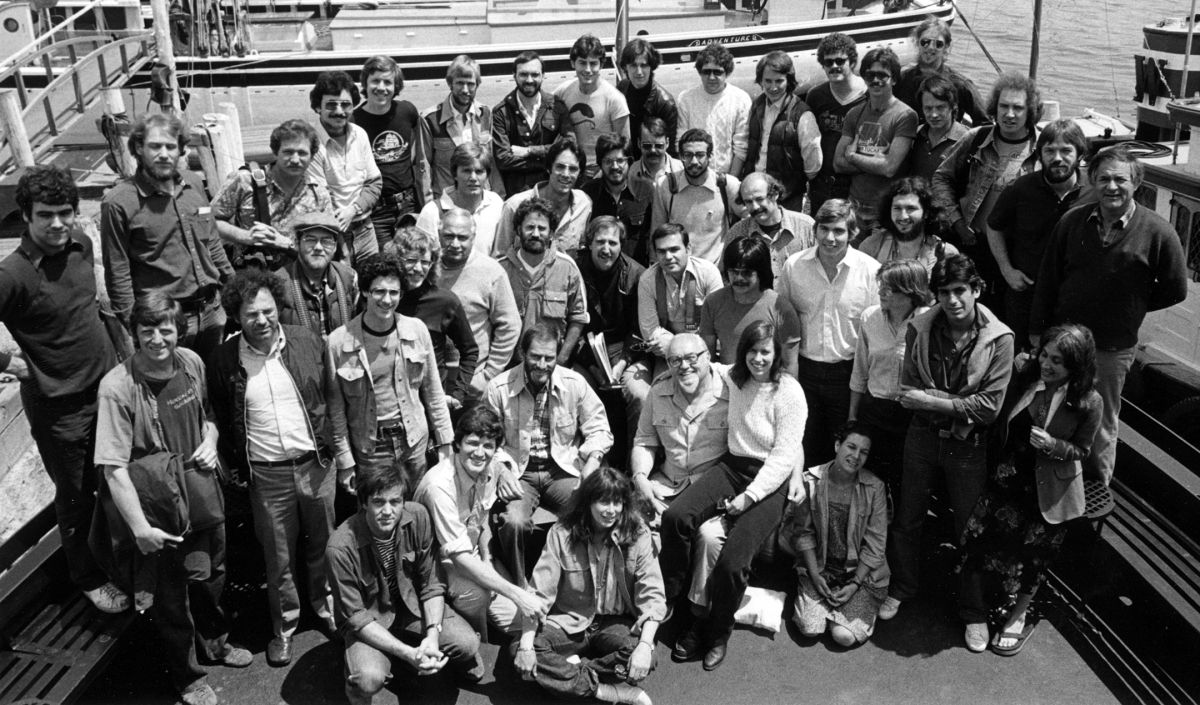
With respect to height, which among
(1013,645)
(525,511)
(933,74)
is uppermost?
(933,74)

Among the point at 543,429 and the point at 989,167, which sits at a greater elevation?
the point at 989,167

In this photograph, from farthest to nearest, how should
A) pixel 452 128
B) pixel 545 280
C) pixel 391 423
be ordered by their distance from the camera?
pixel 452 128
pixel 545 280
pixel 391 423

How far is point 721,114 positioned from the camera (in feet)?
23.9

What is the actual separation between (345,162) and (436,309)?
4.40ft

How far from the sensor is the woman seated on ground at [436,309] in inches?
215

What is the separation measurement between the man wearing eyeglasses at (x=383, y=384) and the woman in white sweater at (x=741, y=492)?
4.36 feet

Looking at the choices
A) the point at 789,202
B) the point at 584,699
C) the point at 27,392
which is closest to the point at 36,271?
the point at 27,392

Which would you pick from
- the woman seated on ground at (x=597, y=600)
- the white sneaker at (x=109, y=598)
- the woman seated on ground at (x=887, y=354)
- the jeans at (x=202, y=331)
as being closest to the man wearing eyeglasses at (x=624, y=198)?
the woman seated on ground at (x=887, y=354)

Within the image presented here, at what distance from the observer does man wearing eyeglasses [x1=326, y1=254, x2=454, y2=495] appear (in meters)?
5.17

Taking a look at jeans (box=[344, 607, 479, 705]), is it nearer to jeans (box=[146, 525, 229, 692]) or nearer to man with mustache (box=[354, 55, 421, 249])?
jeans (box=[146, 525, 229, 692])

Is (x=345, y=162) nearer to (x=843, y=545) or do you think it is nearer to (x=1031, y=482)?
(x=843, y=545)

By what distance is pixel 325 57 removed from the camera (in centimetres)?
1330

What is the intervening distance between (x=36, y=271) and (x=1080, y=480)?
513cm

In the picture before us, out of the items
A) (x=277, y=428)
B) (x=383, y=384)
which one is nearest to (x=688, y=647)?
(x=383, y=384)
